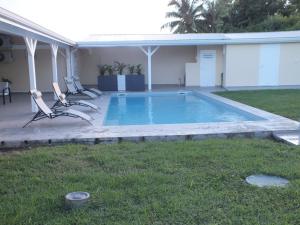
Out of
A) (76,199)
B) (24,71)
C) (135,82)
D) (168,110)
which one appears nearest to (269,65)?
(135,82)

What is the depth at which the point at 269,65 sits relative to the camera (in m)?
18.5

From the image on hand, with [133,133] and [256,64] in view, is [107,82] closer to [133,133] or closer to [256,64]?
[256,64]

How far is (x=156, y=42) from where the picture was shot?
1770 centimetres

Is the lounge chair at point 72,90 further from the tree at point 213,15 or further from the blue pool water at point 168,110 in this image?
the tree at point 213,15

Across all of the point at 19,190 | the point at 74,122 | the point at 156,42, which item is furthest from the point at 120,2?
Result: the point at 19,190

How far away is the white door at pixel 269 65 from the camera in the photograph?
18.3 m

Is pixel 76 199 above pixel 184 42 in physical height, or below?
below

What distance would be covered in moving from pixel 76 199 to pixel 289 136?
4828 millimetres

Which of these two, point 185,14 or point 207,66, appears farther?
point 185,14

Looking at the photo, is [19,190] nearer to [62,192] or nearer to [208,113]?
[62,192]

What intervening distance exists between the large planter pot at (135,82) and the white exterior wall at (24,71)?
354 cm

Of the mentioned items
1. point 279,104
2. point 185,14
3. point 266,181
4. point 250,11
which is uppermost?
point 250,11

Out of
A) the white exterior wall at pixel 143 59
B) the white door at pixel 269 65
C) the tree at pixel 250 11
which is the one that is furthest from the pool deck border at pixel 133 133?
the tree at pixel 250 11

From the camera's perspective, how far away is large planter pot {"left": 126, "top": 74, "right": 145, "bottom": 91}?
1823 cm
